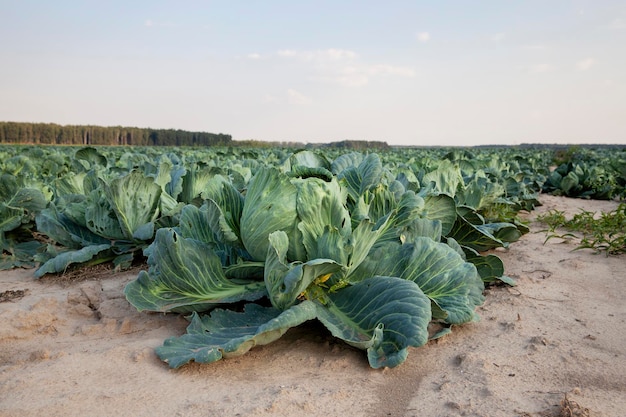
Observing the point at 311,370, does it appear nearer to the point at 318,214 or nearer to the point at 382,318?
the point at 382,318

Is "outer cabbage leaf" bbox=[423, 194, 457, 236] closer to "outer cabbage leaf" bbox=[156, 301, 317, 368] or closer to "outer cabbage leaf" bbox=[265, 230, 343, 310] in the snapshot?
"outer cabbage leaf" bbox=[265, 230, 343, 310]

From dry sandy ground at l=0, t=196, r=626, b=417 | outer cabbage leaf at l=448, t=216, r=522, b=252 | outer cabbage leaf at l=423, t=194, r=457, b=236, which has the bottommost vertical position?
dry sandy ground at l=0, t=196, r=626, b=417

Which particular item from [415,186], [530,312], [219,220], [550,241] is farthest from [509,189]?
[219,220]

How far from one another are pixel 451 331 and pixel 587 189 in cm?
839

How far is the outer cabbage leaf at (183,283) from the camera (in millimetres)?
2189

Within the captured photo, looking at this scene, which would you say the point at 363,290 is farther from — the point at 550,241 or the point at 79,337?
the point at 550,241

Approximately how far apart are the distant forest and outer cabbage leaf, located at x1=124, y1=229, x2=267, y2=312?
77456mm

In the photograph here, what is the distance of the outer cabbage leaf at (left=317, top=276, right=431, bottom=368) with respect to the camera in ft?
5.84

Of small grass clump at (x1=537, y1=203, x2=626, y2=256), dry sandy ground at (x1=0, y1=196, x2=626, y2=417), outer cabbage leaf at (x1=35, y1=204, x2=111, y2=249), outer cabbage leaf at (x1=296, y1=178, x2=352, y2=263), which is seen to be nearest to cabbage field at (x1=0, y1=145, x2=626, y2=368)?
outer cabbage leaf at (x1=296, y1=178, x2=352, y2=263)

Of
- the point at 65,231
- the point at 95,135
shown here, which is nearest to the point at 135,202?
the point at 65,231

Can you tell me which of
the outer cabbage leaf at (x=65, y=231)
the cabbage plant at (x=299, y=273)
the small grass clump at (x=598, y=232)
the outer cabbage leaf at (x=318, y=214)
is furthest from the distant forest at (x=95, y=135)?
the outer cabbage leaf at (x=318, y=214)

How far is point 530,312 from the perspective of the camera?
8.23 feet

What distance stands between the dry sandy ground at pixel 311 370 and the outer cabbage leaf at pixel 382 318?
0.10m

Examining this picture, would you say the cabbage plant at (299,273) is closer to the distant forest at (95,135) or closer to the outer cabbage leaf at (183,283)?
the outer cabbage leaf at (183,283)
